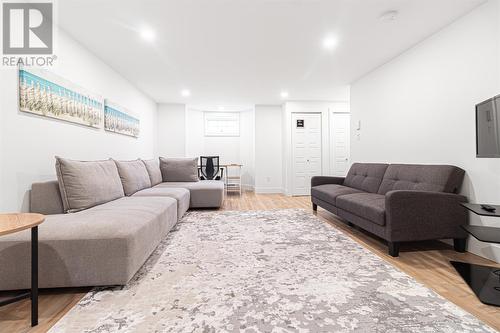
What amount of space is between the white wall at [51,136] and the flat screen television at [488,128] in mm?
3761

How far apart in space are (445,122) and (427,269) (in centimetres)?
168

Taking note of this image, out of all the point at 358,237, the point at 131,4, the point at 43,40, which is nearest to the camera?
the point at 131,4

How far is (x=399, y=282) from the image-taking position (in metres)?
1.75

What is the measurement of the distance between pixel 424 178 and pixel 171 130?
5612mm

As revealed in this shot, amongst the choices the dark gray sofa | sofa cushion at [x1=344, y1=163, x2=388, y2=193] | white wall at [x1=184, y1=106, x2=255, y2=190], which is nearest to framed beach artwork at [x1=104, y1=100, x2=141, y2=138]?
white wall at [x1=184, y1=106, x2=255, y2=190]

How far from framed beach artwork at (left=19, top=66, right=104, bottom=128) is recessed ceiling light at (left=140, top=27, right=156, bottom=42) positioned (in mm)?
1005

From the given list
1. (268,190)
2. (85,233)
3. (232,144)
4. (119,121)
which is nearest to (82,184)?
(85,233)

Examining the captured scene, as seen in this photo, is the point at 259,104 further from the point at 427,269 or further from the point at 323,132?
the point at 427,269

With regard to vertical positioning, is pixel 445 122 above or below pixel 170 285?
above

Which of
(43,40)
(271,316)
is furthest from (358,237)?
(43,40)

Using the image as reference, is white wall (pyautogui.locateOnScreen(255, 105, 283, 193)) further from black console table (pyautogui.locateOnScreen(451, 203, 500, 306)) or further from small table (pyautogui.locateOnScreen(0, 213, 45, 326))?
small table (pyautogui.locateOnScreen(0, 213, 45, 326))

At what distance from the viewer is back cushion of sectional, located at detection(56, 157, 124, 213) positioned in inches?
84.7

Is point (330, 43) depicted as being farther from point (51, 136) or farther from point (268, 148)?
point (268, 148)

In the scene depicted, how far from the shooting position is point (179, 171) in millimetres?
4883
